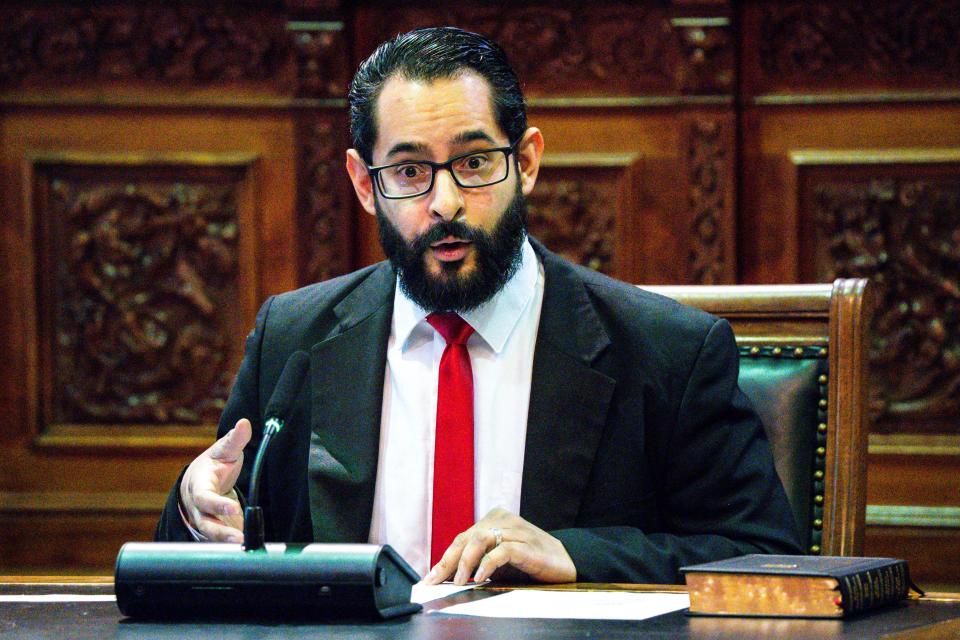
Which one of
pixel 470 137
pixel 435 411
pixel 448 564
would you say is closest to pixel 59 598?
pixel 448 564

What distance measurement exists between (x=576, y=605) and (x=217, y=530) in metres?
0.56

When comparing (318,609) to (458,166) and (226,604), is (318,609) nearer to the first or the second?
(226,604)

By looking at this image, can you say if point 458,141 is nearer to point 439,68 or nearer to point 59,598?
point 439,68

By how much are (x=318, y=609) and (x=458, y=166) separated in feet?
3.07

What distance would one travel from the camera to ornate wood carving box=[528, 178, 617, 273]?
13.2ft

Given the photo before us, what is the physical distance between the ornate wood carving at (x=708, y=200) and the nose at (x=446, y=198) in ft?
6.17

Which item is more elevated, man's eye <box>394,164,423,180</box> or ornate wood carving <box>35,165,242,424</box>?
man's eye <box>394,164,423,180</box>

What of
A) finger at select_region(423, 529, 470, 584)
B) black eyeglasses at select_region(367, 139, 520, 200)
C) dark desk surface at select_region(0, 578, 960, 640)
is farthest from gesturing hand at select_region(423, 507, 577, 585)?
black eyeglasses at select_region(367, 139, 520, 200)

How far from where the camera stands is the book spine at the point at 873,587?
1.43 metres

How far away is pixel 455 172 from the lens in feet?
7.27

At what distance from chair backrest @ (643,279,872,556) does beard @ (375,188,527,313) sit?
16.5 inches

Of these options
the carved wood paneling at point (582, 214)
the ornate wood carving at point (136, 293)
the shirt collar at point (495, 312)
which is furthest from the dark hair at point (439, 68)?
the ornate wood carving at point (136, 293)

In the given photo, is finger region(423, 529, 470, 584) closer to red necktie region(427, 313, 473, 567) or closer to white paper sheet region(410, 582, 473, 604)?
white paper sheet region(410, 582, 473, 604)

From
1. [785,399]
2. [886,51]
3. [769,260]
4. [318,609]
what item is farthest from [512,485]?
[886,51]
